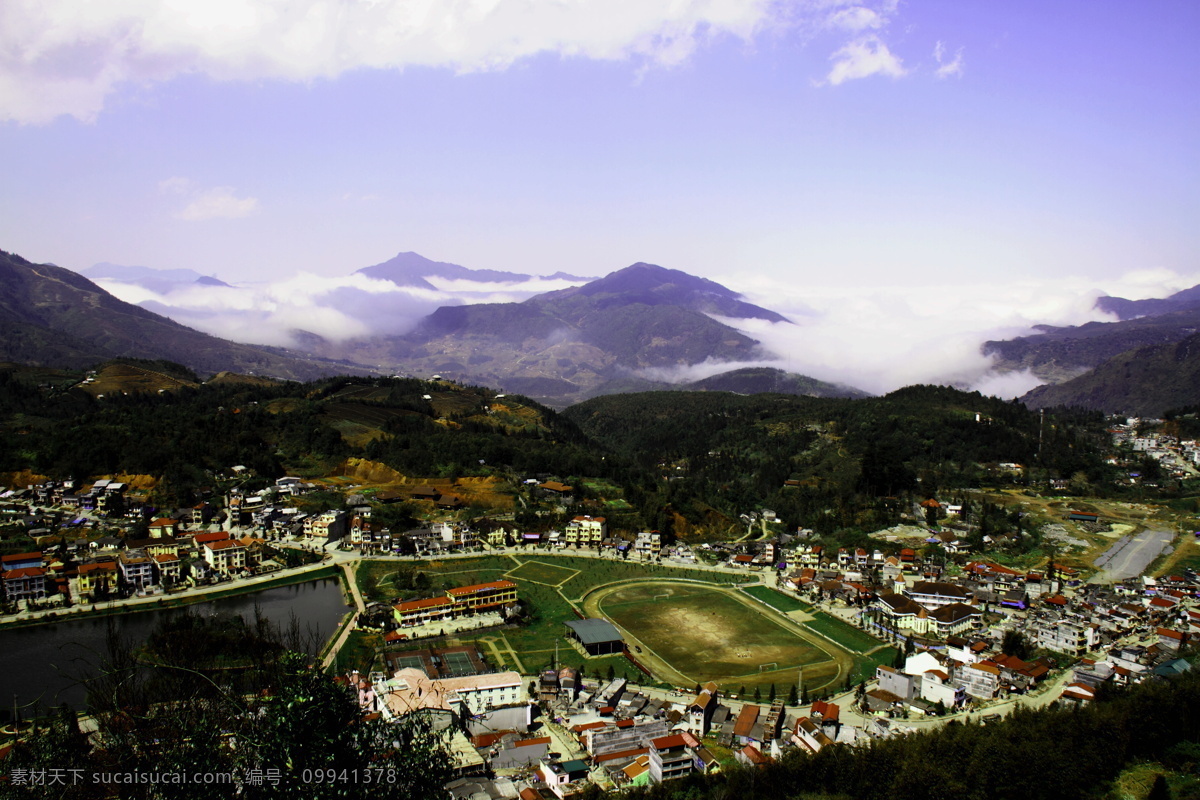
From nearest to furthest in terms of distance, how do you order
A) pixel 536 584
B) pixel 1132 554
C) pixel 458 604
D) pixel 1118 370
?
1. pixel 458 604
2. pixel 536 584
3. pixel 1132 554
4. pixel 1118 370

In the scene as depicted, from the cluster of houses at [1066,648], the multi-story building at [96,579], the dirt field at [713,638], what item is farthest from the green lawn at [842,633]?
the multi-story building at [96,579]

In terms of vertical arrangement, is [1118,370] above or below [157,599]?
above

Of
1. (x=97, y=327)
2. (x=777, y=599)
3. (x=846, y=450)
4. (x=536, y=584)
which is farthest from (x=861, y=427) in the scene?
(x=97, y=327)

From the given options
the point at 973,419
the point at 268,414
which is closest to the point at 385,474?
the point at 268,414

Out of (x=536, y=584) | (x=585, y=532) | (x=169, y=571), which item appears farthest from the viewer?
(x=585, y=532)

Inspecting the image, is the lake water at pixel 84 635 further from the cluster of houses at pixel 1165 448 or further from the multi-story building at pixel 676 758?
the cluster of houses at pixel 1165 448

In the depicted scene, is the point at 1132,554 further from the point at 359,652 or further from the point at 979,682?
the point at 359,652
